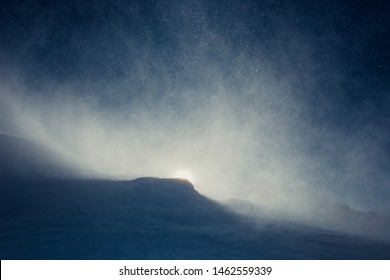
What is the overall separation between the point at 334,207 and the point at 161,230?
658 ft

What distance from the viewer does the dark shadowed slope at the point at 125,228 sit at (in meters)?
13.7

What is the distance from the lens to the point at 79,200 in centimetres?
2605

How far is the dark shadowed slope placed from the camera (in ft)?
45.0

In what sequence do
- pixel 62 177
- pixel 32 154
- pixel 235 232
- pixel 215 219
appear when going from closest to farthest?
pixel 235 232 < pixel 215 219 < pixel 62 177 < pixel 32 154

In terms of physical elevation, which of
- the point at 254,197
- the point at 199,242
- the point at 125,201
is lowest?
the point at 199,242

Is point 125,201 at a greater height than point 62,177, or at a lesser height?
lesser

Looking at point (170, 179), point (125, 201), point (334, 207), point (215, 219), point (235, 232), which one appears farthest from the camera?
point (334, 207)

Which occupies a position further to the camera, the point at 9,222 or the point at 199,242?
the point at 9,222

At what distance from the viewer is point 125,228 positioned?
18.1 metres

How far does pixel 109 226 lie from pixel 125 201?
9775mm
